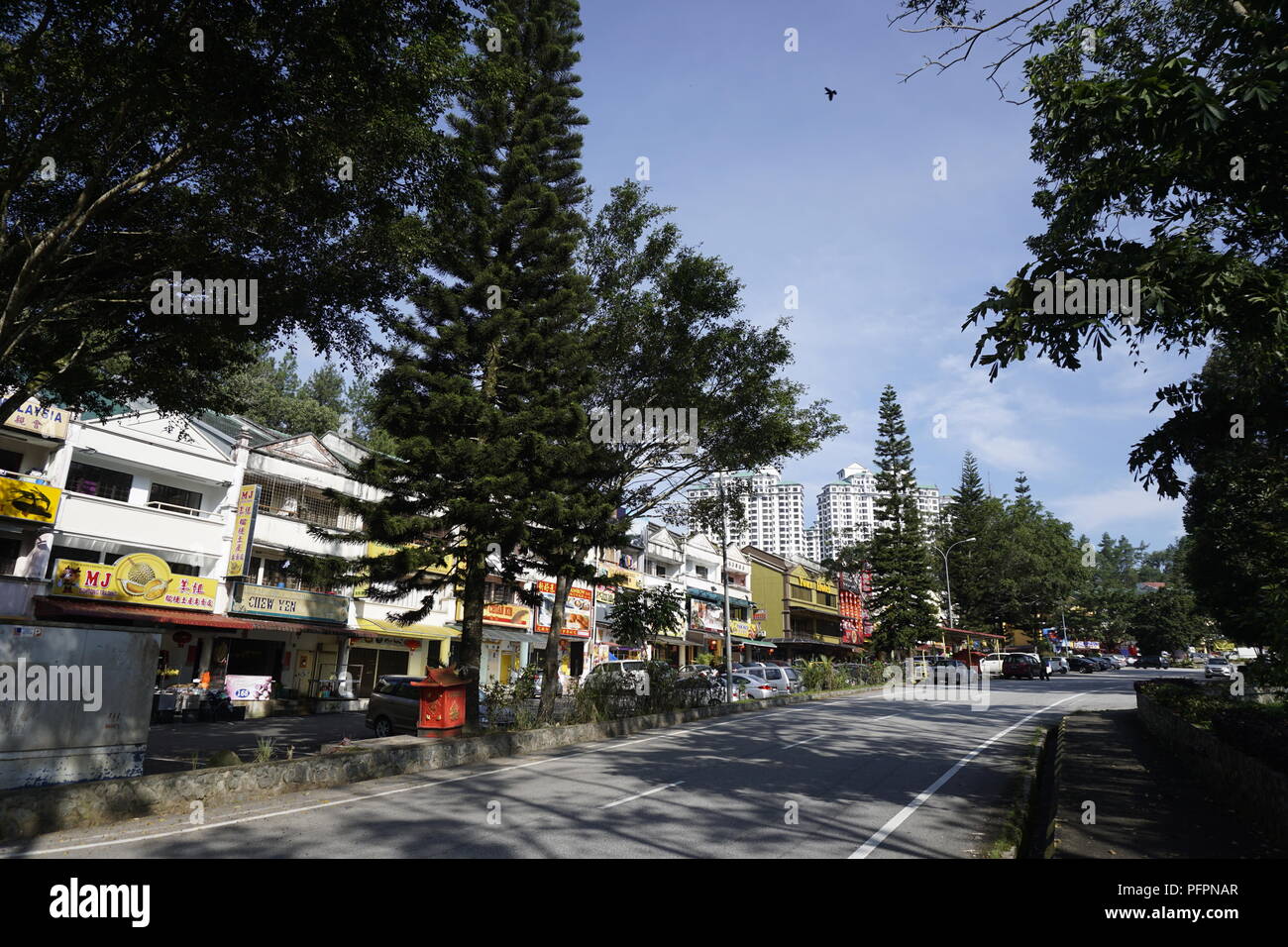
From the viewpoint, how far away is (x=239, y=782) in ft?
30.4

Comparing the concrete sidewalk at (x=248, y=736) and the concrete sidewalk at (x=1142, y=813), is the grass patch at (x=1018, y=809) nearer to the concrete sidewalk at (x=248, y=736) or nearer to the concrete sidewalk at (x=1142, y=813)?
the concrete sidewalk at (x=1142, y=813)

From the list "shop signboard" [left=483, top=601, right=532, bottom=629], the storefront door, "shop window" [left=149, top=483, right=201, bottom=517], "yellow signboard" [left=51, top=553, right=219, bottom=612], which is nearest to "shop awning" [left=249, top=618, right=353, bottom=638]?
"yellow signboard" [left=51, top=553, right=219, bottom=612]

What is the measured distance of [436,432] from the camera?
16.6 m

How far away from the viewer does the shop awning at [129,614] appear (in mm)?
19641

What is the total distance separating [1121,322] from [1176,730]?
9.03 metres

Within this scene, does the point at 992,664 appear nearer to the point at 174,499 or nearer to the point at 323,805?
the point at 174,499

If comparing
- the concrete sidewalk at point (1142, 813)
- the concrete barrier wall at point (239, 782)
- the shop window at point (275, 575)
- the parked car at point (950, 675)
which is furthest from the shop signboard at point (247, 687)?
the parked car at point (950, 675)

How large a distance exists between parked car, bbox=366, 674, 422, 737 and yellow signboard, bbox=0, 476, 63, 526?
1010 centimetres

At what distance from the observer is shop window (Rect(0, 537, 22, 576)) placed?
20.1 m

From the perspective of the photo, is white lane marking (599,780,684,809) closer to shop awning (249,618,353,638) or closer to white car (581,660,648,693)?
white car (581,660,648,693)

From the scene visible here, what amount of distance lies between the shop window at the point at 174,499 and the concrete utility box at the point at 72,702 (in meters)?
17.4

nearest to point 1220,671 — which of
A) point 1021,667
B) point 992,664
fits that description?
point 1021,667
